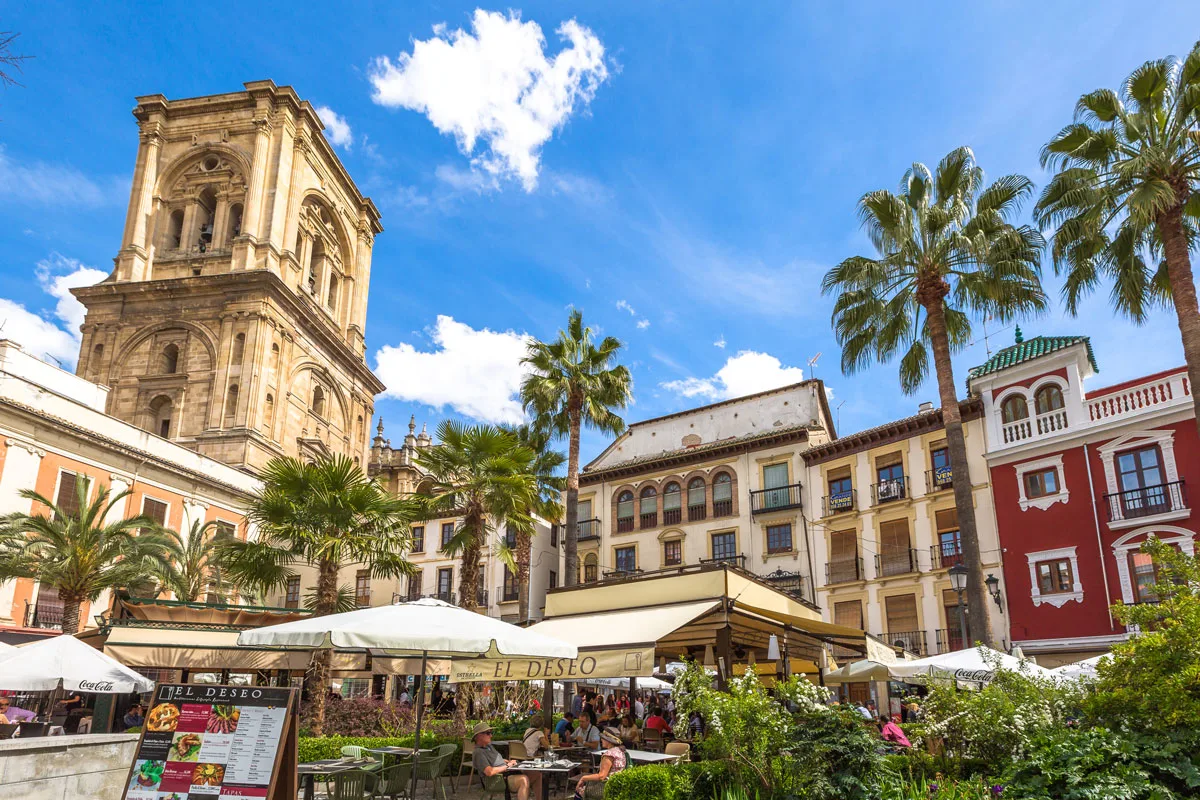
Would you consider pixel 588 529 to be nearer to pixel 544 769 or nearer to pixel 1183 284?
pixel 1183 284

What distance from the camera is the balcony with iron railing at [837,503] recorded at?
33.2 m

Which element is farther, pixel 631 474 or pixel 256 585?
pixel 631 474

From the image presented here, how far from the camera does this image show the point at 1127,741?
7281mm

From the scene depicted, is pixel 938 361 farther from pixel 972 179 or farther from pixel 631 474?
pixel 631 474

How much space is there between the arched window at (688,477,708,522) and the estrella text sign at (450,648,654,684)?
24082 millimetres

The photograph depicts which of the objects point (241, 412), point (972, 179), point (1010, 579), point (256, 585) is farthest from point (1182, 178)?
point (241, 412)

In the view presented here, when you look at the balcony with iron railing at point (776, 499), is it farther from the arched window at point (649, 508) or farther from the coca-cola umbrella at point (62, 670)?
the coca-cola umbrella at point (62, 670)

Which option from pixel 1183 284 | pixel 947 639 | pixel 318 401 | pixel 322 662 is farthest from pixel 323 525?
pixel 318 401

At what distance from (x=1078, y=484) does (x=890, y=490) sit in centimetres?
740

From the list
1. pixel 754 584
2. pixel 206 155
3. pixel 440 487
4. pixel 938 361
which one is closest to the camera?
pixel 754 584

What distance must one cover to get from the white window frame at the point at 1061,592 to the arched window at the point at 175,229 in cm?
5194

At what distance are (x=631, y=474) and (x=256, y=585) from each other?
2348 cm

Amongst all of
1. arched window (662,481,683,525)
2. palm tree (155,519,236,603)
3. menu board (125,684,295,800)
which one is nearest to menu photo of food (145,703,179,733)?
menu board (125,684,295,800)

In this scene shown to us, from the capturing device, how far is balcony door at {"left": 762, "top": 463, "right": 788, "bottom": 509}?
35.5 metres
